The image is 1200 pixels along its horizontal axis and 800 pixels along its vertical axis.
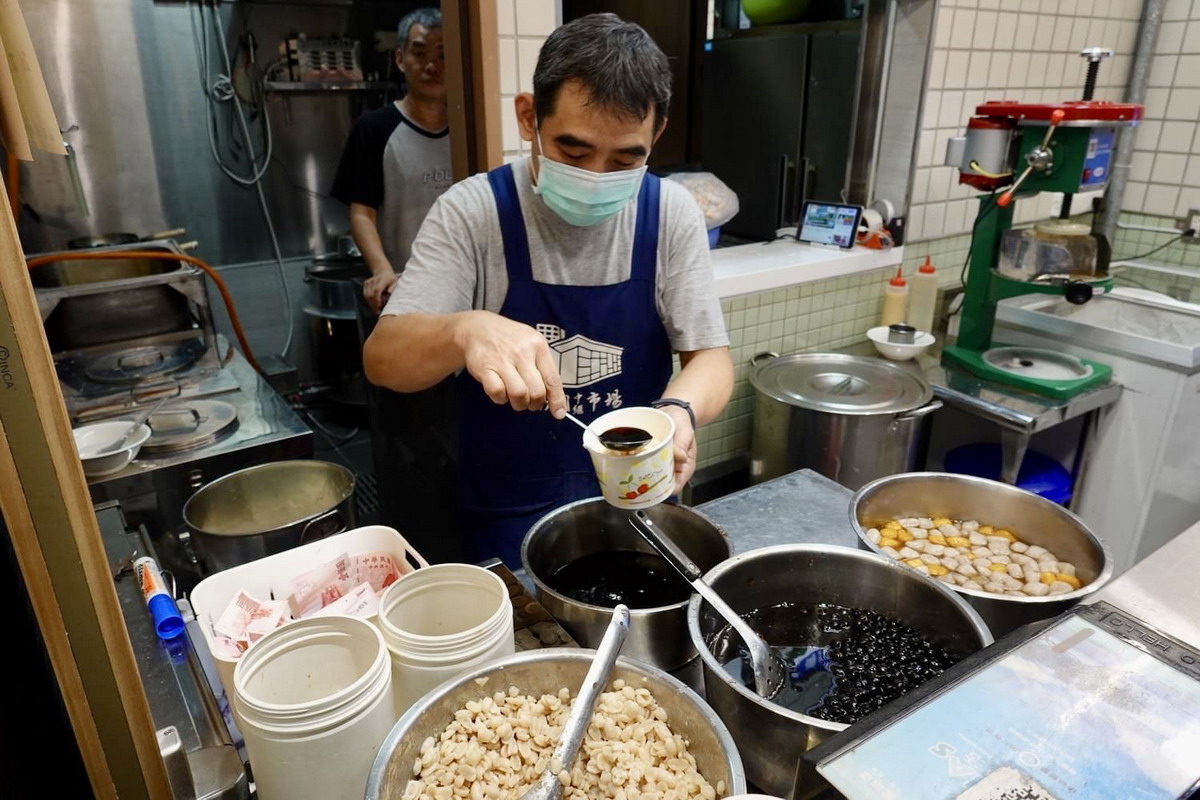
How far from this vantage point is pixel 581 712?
933 millimetres

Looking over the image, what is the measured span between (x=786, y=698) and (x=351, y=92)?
4.70 m

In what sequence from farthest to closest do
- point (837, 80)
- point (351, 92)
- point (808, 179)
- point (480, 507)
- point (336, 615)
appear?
point (351, 92) < point (808, 179) < point (837, 80) < point (480, 507) < point (336, 615)

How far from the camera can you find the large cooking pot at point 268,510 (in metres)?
1.64

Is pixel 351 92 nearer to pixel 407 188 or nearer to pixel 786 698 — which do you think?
pixel 407 188

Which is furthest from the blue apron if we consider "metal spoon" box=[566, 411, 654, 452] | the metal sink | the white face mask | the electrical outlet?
the electrical outlet

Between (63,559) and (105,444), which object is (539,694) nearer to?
(63,559)

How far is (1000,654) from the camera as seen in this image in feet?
2.71

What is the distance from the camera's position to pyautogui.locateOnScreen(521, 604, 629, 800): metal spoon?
87cm

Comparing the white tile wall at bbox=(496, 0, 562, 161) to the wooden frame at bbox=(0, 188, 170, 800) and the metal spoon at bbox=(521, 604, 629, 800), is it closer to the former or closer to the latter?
the metal spoon at bbox=(521, 604, 629, 800)

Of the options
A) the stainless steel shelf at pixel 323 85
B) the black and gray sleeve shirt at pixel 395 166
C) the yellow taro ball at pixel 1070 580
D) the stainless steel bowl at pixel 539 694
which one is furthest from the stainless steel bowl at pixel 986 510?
the stainless steel shelf at pixel 323 85

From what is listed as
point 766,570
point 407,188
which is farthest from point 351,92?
point 766,570

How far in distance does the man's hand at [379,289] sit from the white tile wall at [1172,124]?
3726 millimetres

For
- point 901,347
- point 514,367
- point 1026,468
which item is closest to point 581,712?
point 514,367

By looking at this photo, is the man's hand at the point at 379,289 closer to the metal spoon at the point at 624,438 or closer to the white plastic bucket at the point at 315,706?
the metal spoon at the point at 624,438
